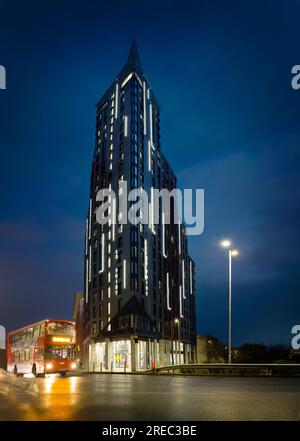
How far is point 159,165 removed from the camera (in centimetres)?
9469

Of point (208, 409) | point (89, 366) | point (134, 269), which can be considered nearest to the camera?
point (208, 409)

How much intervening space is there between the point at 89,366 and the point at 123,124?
154ft

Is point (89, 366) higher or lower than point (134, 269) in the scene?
lower

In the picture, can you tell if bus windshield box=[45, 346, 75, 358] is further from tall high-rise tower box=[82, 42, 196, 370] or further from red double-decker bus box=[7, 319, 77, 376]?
tall high-rise tower box=[82, 42, 196, 370]

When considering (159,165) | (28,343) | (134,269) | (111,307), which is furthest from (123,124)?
(28,343)

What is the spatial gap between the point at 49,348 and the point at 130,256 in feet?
133

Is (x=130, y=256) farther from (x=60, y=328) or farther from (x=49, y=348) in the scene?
(x=49, y=348)

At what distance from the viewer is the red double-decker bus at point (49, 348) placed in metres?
30.9

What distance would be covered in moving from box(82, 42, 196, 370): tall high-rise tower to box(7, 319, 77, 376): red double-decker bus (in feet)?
114

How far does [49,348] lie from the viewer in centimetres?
3103

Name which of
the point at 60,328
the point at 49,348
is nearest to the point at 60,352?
the point at 49,348

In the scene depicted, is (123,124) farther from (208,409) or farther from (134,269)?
(208,409)
